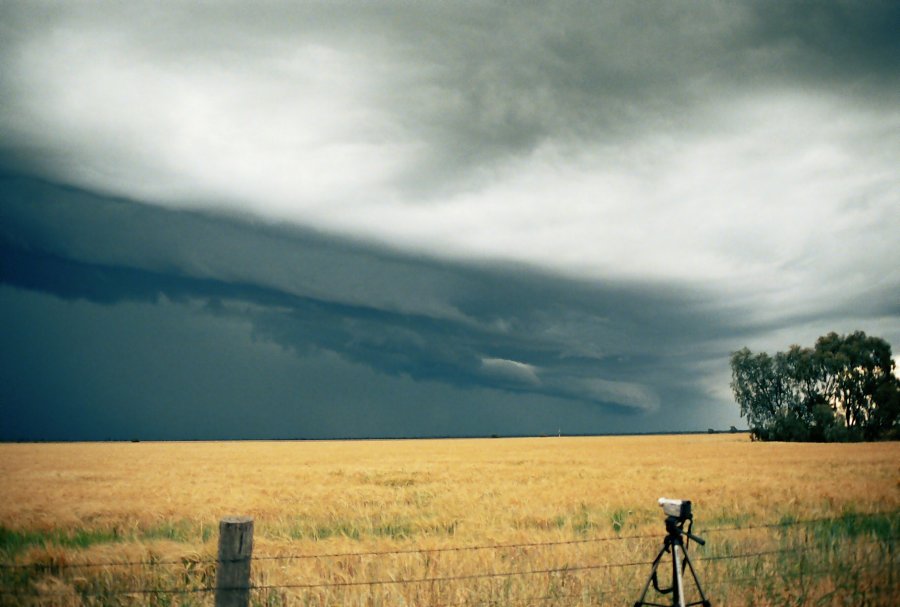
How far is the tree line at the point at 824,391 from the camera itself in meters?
87.7

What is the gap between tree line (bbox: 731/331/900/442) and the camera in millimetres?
87688

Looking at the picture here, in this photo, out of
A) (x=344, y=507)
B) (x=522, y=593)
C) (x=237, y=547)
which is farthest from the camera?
(x=344, y=507)

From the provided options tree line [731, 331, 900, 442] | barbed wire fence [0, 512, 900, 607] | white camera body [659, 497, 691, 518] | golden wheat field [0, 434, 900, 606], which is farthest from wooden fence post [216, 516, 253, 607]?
tree line [731, 331, 900, 442]

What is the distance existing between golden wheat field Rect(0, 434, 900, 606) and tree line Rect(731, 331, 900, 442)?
67474 mm

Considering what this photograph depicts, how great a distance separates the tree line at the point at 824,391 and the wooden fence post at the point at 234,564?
323ft

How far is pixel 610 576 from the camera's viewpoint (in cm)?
909

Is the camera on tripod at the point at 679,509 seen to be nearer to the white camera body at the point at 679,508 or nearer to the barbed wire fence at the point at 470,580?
the white camera body at the point at 679,508

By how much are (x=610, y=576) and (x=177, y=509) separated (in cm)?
1400

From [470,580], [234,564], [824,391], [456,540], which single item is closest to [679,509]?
[470,580]

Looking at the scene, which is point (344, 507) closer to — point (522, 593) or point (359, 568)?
point (359, 568)

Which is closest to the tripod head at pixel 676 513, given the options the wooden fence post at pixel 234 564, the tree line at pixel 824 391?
the wooden fence post at pixel 234 564

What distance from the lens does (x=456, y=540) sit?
12.7 meters

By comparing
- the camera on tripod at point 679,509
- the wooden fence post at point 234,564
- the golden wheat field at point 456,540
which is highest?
the camera on tripod at point 679,509

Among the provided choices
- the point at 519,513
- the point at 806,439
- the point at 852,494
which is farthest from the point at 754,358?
the point at 519,513
